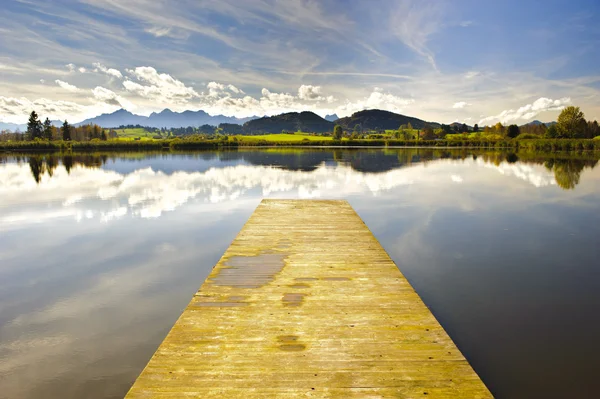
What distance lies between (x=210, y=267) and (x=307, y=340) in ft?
23.8

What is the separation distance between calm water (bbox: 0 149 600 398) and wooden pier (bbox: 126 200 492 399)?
1.62 m

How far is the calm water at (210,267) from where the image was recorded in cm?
650

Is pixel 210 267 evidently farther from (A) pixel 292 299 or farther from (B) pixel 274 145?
(B) pixel 274 145

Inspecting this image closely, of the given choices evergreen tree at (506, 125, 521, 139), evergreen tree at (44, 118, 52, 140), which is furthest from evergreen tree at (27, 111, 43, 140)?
evergreen tree at (506, 125, 521, 139)

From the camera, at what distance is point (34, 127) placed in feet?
407

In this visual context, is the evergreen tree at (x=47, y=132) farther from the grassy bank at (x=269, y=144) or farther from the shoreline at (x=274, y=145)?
the shoreline at (x=274, y=145)

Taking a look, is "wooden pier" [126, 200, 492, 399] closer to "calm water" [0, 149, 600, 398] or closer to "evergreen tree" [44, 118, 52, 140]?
"calm water" [0, 149, 600, 398]

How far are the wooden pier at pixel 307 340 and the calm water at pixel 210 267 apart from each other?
162 centimetres

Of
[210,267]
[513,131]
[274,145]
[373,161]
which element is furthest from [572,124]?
[210,267]

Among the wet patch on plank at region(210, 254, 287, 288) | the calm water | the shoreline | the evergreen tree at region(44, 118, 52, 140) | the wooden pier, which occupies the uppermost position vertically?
the evergreen tree at region(44, 118, 52, 140)

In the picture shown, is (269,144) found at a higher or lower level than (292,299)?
higher

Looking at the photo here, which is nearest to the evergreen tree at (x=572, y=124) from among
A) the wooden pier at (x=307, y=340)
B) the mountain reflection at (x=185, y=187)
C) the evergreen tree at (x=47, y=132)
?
Result: the mountain reflection at (x=185, y=187)

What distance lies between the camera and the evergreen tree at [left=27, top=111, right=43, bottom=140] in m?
122

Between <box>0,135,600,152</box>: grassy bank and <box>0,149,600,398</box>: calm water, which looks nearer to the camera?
<box>0,149,600,398</box>: calm water
